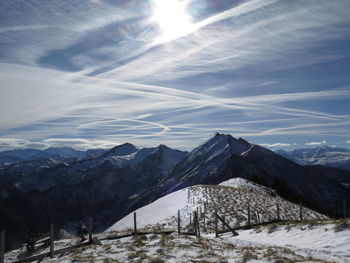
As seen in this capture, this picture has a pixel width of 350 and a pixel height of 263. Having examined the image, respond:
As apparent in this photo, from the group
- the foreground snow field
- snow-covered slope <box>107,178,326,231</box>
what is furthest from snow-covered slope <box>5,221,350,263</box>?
snow-covered slope <box>107,178,326,231</box>

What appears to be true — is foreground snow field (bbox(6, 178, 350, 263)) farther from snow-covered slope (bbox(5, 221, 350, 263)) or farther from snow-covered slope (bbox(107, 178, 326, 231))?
snow-covered slope (bbox(107, 178, 326, 231))

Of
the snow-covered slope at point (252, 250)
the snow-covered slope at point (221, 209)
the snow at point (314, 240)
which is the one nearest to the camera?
the snow-covered slope at point (252, 250)

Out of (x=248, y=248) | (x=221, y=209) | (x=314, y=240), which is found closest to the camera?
(x=248, y=248)

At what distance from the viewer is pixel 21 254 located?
918 inches

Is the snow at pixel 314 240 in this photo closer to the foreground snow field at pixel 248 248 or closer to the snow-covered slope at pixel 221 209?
the foreground snow field at pixel 248 248

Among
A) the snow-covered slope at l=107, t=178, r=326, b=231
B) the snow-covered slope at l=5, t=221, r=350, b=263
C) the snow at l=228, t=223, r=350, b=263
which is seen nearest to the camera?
the snow-covered slope at l=5, t=221, r=350, b=263

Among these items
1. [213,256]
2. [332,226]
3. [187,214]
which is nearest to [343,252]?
[332,226]

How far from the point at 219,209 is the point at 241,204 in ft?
16.9

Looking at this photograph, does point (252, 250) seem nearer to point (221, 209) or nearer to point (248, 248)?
point (248, 248)

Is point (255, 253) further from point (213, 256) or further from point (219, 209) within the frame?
point (219, 209)

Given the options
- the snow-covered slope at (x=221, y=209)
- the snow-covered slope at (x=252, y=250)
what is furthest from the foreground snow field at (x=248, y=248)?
the snow-covered slope at (x=221, y=209)

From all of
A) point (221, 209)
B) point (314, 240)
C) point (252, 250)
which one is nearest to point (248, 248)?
point (252, 250)

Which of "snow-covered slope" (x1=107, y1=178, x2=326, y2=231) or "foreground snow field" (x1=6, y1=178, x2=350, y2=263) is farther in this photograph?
"snow-covered slope" (x1=107, y1=178, x2=326, y2=231)

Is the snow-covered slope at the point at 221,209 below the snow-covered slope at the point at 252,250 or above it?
below
